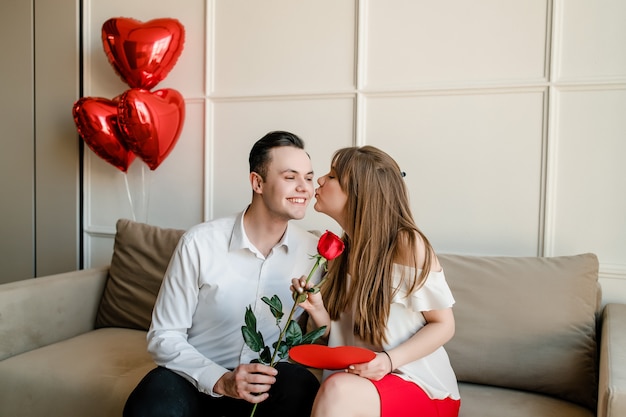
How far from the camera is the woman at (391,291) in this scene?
55.4 inches

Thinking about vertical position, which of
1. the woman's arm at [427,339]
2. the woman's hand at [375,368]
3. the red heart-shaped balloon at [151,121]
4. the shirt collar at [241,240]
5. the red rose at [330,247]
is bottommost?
the woman's hand at [375,368]

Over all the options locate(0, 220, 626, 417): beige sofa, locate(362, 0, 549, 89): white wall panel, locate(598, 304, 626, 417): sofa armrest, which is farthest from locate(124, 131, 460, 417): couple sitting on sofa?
locate(362, 0, 549, 89): white wall panel

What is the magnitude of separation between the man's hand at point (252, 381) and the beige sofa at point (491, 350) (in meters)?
0.54

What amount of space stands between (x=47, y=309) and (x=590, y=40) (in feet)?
7.29

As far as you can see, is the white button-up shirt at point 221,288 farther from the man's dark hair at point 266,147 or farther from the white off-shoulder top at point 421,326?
the white off-shoulder top at point 421,326

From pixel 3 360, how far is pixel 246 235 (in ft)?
3.26

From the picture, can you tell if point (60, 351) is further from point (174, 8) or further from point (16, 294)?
point (174, 8)

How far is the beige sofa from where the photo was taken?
5.46 ft

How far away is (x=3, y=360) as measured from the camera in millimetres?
1923

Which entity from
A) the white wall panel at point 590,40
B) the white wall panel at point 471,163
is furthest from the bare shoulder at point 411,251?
the white wall panel at point 590,40

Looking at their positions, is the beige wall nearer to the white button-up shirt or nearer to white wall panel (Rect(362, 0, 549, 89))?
white wall panel (Rect(362, 0, 549, 89))

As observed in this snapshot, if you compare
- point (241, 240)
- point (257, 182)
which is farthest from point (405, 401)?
point (257, 182)

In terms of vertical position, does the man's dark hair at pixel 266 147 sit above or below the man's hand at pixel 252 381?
above

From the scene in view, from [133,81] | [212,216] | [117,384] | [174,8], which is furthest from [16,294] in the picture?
[174,8]
